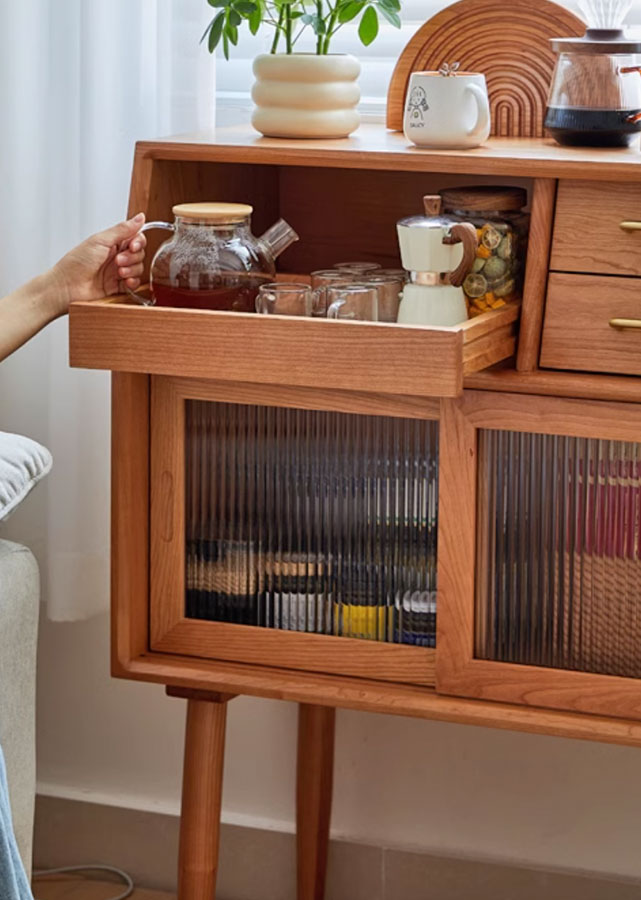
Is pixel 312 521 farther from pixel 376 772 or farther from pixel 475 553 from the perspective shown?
pixel 376 772

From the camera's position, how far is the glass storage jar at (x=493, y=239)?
1426 millimetres

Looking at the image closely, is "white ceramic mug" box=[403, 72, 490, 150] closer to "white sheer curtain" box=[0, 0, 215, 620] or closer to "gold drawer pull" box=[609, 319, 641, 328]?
"gold drawer pull" box=[609, 319, 641, 328]

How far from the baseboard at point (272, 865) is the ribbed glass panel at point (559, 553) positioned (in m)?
0.62

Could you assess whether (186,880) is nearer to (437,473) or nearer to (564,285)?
(437,473)

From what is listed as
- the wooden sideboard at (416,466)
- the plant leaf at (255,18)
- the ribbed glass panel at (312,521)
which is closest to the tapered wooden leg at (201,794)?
the wooden sideboard at (416,466)

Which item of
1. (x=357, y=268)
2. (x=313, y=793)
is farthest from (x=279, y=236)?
(x=313, y=793)

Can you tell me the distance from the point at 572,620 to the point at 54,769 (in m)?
1.02

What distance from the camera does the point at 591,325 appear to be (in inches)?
55.3

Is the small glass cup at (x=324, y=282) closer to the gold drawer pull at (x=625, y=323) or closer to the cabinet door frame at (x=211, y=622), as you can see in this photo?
the cabinet door frame at (x=211, y=622)

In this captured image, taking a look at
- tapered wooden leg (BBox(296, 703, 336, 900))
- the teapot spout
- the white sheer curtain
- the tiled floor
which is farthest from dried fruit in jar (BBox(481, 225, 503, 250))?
the tiled floor

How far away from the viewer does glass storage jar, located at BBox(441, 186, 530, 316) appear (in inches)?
56.1

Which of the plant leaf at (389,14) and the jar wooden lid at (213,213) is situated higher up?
the plant leaf at (389,14)

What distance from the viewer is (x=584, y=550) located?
144cm

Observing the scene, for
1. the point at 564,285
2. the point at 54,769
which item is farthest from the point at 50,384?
the point at 564,285
